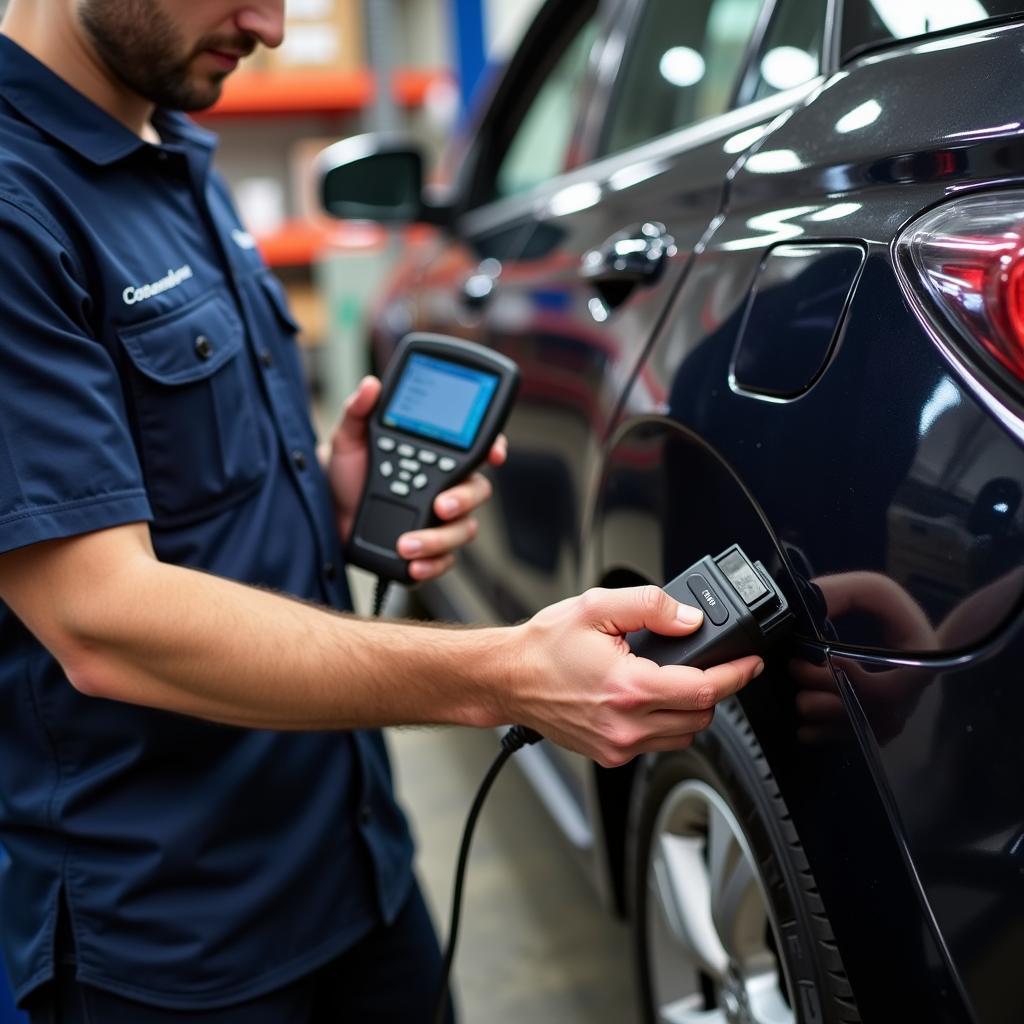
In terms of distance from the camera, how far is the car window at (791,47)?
3.36ft

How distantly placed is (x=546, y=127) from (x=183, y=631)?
164 cm

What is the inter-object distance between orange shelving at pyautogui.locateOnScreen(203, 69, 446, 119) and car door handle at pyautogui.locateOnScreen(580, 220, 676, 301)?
649cm

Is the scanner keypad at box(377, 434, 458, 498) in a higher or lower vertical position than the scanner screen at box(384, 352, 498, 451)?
lower

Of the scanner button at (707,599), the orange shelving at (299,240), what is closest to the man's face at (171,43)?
the scanner button at (707,599)

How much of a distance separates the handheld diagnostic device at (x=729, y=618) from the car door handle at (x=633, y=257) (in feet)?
1.24

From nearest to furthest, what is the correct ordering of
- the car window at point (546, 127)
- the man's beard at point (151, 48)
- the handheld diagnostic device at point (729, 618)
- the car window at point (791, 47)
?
the handheld diagnostic device at point (729, 618), the man's beard at point (151, 48), the car window at point (791, 47), the car window at point (546, 127)

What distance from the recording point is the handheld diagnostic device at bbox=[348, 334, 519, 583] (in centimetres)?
115

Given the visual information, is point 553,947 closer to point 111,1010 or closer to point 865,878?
point 111,1010

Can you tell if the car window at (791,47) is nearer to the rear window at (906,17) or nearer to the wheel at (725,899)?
the rear window at (906,17)

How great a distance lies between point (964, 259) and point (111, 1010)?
868 millimetres

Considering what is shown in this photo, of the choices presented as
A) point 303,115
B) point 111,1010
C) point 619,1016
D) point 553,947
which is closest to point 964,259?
point 111,1010

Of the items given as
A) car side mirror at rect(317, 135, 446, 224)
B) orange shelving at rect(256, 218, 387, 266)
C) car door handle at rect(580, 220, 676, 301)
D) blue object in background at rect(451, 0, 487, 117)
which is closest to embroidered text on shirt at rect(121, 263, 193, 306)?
car door handle at rect(580, 220, 676, 301)

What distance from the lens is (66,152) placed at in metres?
0.92

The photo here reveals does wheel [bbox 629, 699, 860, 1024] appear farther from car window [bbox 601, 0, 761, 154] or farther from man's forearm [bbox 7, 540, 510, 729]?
car window [bbox 601, 0, 761, 154]
